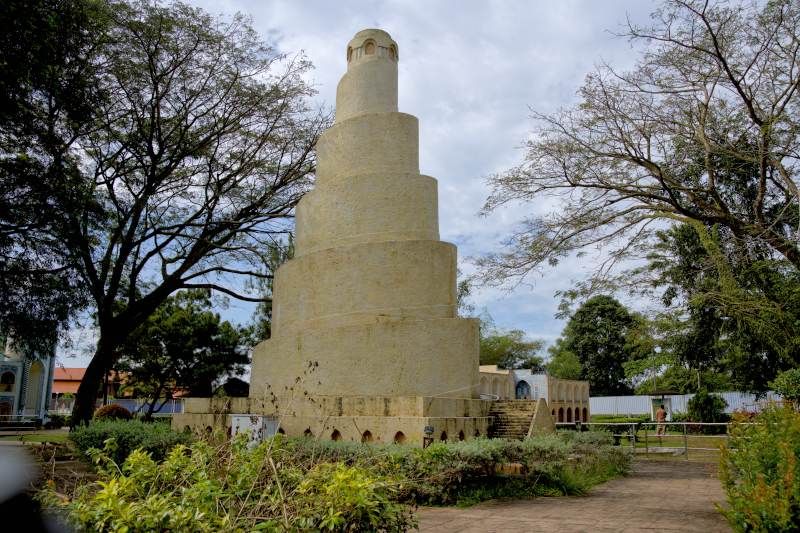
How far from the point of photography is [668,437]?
873 inches

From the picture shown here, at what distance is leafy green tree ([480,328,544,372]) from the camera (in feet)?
151

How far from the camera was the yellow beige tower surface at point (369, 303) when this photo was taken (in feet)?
42.0

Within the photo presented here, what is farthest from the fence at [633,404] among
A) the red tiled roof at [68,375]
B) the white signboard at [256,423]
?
the red tiled roof at [68,375]

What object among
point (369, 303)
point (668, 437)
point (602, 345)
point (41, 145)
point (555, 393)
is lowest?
point (668, 437)

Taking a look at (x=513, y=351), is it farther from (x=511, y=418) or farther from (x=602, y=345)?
(x=511, y=418)

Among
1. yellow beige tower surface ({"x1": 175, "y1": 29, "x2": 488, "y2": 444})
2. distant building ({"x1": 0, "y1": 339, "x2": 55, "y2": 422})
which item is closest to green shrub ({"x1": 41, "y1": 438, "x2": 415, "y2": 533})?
yellow beige tower surface ({"x1": 175, "y1": 29, "x2": 488, "y2": 444})

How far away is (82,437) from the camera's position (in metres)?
14.4

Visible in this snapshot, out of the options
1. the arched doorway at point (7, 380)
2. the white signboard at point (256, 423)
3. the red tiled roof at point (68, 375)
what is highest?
the red tiled roof at point (68, 375)

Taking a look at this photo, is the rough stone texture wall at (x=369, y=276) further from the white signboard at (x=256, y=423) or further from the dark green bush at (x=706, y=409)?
the dark green bush at (x=706, y=409)

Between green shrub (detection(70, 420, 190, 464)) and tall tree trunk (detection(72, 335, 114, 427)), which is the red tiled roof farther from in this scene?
green shrub (detection(70, 420, 190, 464))

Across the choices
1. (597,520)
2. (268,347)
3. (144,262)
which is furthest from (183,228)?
(597,520)

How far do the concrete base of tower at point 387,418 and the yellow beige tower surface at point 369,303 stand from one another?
1.0 inches

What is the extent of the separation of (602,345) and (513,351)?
7294 mm

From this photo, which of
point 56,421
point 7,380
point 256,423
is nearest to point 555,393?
point 256,423
